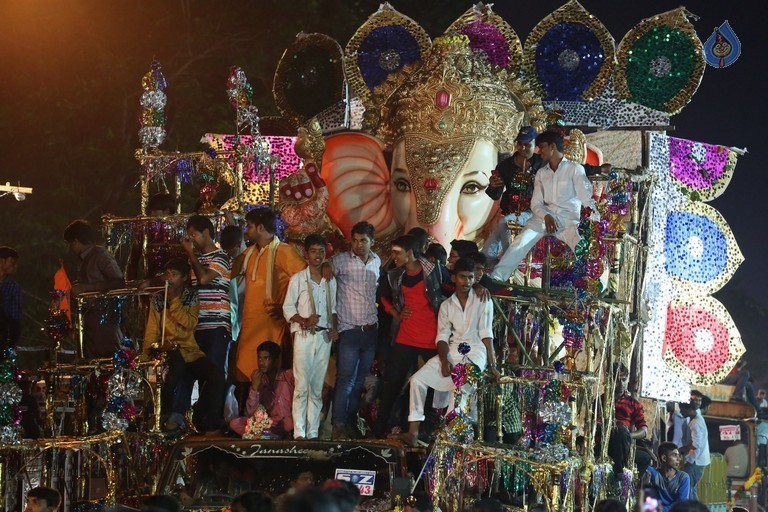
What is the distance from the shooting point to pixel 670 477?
1335 centimetres

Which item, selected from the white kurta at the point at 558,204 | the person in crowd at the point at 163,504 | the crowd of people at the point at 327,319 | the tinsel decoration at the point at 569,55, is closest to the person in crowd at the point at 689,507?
the person in crowd at the point at 163,504

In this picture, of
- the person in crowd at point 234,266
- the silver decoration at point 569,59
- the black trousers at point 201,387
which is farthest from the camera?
the silver decoration at point 569,59

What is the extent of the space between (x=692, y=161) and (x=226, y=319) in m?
5.91

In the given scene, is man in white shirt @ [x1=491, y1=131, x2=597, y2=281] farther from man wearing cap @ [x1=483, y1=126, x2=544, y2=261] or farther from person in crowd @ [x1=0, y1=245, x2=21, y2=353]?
person in crowd @ [x1=0, y1=245, x2=21, y2=353]

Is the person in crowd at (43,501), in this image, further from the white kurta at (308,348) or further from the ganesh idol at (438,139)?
the ganesh idol at (438,139)

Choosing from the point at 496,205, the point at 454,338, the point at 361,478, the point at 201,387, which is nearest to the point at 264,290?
the point at 201,387

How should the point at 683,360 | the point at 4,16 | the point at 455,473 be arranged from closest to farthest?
the point at 455,473 < the point at 683,360 < the point at 4,16

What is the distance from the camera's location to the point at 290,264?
1217 centimetres

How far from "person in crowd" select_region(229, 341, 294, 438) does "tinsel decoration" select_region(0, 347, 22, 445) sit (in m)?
1.94

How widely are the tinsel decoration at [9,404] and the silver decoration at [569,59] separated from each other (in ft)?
21.5

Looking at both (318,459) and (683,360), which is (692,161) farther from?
(318,459)

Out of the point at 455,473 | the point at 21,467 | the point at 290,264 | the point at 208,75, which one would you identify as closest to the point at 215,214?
the point at 290,264

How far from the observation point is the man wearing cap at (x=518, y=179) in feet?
40.6

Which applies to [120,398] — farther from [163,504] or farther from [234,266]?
[163,504]
